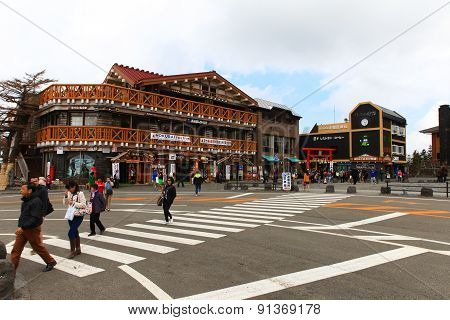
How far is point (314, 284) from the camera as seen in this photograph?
16.3 ft

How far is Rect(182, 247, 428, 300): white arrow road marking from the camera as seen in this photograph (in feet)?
15.0

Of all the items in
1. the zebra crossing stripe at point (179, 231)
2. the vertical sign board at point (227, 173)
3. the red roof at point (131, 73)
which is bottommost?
the zebra crossing stripe at point (179, 231)

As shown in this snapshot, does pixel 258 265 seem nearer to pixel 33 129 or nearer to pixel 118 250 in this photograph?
pixel 118 250

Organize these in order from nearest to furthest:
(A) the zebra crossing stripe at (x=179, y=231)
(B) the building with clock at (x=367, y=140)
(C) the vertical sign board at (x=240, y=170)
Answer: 1. (A) the zebra crossing stripe at (x=179, y=231)
2. (C) the vertical sign board at (x=240, y=170)
3. (B) the building with clock at (x=367, y=140)

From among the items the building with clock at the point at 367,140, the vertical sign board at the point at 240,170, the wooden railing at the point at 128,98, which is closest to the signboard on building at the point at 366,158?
the building with clock at the point at 367,140

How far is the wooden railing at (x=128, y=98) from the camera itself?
2659 cm

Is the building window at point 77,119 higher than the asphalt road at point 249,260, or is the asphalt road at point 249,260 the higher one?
the building window at point 77,119

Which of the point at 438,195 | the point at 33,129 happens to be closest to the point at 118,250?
the point at 438,195

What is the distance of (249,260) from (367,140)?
50.1 m

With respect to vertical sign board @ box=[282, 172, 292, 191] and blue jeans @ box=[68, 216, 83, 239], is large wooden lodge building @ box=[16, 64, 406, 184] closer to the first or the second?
vertical sign board @ box=[282, 172, 292, 191]

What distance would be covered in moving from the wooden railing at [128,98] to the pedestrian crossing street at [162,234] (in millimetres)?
17706

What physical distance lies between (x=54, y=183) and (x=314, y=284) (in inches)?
997

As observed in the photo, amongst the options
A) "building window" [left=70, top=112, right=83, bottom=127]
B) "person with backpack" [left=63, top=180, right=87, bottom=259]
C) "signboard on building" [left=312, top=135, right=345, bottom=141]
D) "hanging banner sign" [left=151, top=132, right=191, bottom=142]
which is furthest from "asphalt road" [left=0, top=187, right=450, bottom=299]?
"signboard on building" [left=312, top=135, right=345, bottom=141]

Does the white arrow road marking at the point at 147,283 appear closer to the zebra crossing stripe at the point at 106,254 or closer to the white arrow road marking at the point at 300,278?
the white arrow road marking at the point at 300,278
